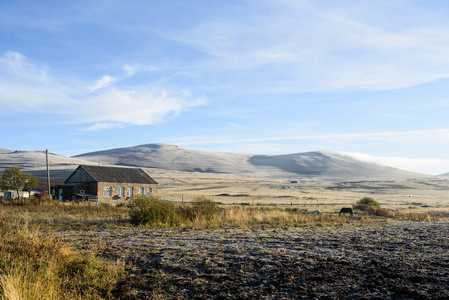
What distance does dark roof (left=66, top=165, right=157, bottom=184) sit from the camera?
51.6m

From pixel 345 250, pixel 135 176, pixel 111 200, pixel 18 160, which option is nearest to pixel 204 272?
pixel 345 250

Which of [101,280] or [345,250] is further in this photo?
[345,250]

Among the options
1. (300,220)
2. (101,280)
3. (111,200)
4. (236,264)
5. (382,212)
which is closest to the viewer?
(101,280)

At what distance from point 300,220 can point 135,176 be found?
1521 inches

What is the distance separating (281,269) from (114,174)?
1916 inches

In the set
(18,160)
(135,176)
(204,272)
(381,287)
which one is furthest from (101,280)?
(18,160)

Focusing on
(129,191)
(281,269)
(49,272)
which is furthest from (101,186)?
(281,269)

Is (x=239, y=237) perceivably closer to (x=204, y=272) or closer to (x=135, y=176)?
(x=204, y=272)

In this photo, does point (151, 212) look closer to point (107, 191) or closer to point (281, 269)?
point (281, 269)

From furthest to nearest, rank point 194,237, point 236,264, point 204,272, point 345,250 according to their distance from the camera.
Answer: point 194,237 → point 345,250 → point 236,264 → point 204,272

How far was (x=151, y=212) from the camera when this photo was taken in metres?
19.6

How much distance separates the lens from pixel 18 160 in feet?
647

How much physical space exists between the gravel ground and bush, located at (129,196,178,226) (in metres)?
6.47

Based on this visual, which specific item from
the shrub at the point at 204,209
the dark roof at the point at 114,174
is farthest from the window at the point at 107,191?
the shrub at the point at 204,209
